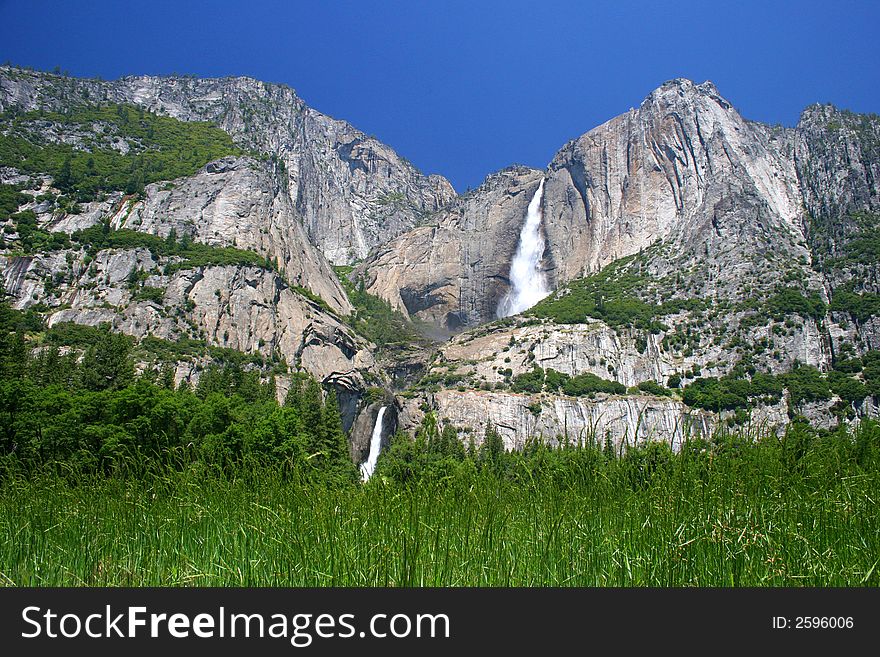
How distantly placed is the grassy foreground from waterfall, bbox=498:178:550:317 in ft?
483

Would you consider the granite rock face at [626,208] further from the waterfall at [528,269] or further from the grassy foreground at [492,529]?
the grassy foreground at [492,529]

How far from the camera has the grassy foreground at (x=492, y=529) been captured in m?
3.83

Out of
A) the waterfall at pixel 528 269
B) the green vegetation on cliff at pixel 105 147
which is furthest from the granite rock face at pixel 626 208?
the green vegetation on cliff at pixel 105 147

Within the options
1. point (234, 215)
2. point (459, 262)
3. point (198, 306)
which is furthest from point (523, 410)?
point (459, 262)

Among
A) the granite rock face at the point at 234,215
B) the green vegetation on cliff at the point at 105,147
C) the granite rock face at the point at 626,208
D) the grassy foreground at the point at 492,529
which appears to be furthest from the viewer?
the granite rock face at the point at 626,208

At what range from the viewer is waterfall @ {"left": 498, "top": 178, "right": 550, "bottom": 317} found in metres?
153

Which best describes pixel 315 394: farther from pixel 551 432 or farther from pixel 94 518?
pixel 94 518

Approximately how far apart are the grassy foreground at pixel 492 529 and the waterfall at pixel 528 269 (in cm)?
14736

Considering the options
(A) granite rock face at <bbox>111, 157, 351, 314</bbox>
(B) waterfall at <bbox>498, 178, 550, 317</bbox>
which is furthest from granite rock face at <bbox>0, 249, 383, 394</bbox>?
(B) waterfall at <bbox>498, 178, 550, 317</bbox>

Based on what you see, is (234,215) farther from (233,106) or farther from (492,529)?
(492,529)

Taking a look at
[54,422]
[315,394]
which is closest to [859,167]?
[315,394]

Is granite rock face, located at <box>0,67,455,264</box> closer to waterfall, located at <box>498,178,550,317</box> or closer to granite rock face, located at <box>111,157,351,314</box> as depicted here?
granite rock face, located at <box>111,157,351,314</box>

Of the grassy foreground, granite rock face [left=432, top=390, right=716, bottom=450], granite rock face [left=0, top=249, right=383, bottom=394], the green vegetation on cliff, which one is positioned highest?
the green vegetation on cliff

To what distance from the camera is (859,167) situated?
401 feet
